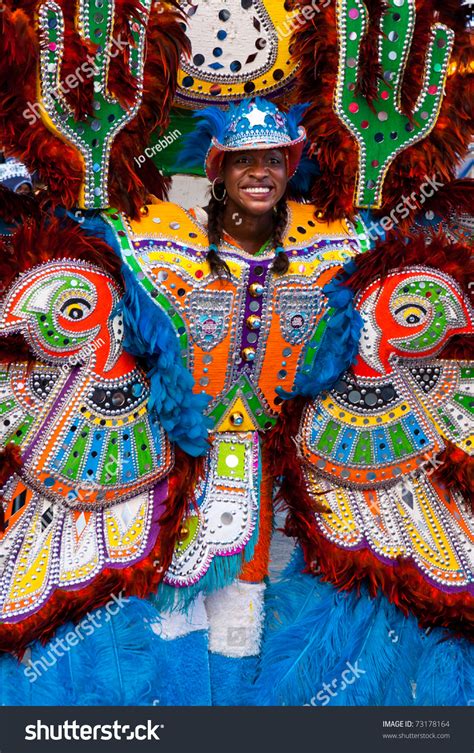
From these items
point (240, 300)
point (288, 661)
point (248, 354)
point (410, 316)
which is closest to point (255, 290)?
point (240, 300)

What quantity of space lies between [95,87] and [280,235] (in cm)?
64

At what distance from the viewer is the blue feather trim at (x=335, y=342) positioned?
3.47 m

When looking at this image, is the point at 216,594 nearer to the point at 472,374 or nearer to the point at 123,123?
the point at 472,374

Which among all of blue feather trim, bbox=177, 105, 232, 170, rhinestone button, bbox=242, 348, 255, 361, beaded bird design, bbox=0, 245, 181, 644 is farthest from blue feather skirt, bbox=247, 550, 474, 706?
blue feather trim, bbox=177, 105, 232, 170

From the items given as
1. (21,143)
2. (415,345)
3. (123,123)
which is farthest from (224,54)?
(415,345)

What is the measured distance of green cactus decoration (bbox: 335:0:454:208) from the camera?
11.4 feet

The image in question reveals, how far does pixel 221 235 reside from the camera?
3469mm

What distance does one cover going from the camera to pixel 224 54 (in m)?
3.57

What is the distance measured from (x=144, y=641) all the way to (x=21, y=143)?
1.32 meters
